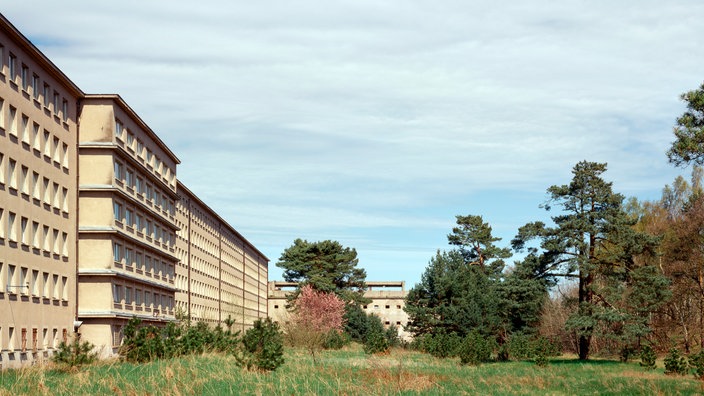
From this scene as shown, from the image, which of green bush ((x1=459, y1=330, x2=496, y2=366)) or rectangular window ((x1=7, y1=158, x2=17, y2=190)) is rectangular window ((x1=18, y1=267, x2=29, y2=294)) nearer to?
rectangular window ((x1=7, y1=158, x2=17, y2=190))

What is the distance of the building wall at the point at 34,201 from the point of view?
48.7m

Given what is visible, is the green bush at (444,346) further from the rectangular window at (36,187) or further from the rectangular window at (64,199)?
the rectangular window at (36,187)

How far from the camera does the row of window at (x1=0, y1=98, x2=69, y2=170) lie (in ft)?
161

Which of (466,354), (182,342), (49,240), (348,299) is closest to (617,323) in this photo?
(466,354)

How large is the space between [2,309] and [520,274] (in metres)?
35.6

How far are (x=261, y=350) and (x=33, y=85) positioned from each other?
2943cm

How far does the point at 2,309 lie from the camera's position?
47.6 m

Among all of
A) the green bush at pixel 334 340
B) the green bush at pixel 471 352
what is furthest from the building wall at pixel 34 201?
the green bush at pixel 334 340

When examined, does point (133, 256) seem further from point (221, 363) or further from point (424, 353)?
point (221, 363)

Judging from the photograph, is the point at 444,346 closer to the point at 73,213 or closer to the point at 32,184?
the point at 73,213

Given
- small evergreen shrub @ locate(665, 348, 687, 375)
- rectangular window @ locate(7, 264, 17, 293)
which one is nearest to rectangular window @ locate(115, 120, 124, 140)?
rectangular window @ locate(7, 264, 17, 293)

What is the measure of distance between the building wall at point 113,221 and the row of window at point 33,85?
3.93 meters

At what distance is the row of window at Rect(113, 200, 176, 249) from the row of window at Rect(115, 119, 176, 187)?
14.2 feet

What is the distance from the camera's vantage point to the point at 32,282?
53156mm
